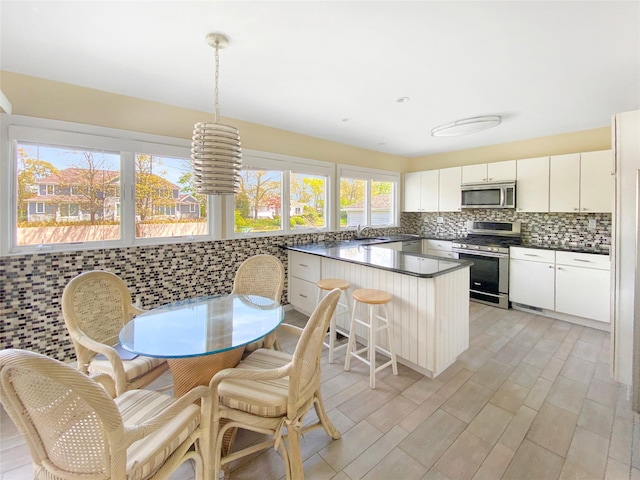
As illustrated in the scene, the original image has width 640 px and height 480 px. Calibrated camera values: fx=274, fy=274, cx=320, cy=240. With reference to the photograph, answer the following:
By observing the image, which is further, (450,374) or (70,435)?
(450,374)

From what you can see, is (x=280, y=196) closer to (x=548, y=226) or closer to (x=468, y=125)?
(x=468, y=125)

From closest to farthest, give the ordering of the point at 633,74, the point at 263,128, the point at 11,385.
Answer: the point at 11,385 < the point at 633,74 < the point at 263,128

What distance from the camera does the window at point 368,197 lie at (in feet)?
15.2

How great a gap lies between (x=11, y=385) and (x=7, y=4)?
2023 millimetres

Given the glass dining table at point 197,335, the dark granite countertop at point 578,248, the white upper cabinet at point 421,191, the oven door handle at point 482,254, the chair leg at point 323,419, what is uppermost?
the white upper cabinet at point 421,191

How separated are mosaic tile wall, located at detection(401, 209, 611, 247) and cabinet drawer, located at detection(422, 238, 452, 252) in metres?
0.52

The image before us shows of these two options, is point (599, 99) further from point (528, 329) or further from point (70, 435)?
point (70, 435)

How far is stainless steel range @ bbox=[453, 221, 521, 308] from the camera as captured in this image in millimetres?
3945

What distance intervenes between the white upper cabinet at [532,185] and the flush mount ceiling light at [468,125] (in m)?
1.20

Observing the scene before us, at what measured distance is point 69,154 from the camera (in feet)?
8.00

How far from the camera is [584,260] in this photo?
3.30 meters

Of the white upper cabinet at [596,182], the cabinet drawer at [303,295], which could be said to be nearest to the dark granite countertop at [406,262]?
the cabinet drawer at [303,295]

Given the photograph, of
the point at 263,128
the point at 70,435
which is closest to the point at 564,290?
the point at 263,128

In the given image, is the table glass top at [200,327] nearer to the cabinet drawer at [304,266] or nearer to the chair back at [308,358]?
the chair back at [308,358]
